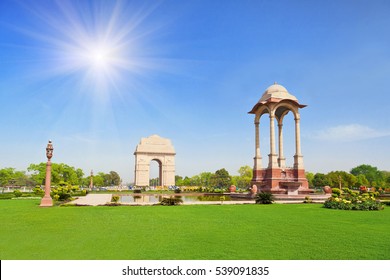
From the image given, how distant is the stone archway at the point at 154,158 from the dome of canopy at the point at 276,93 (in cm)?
3146

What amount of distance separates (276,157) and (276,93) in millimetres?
6012

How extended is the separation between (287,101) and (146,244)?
23672mm

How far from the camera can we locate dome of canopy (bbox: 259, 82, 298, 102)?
27.4 meters

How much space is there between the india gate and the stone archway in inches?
1209

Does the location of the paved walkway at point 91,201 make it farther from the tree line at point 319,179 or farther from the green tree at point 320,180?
the green tree at point 320,180

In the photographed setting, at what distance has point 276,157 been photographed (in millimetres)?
26828

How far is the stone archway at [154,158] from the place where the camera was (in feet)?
181

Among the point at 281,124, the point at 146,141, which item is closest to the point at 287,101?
the point at 281,124

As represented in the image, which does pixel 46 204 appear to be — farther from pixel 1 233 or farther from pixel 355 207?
pixel 355 207

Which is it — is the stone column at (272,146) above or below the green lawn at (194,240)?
above

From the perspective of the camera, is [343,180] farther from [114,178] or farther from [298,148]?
[114,178]

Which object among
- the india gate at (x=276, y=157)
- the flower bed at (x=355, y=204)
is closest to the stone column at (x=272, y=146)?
the india gate at (x=276, y=157)

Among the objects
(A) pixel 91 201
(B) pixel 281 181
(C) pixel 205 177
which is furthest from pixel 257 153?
(C) pixel 205 177

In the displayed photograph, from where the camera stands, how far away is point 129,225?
877 centimetres
